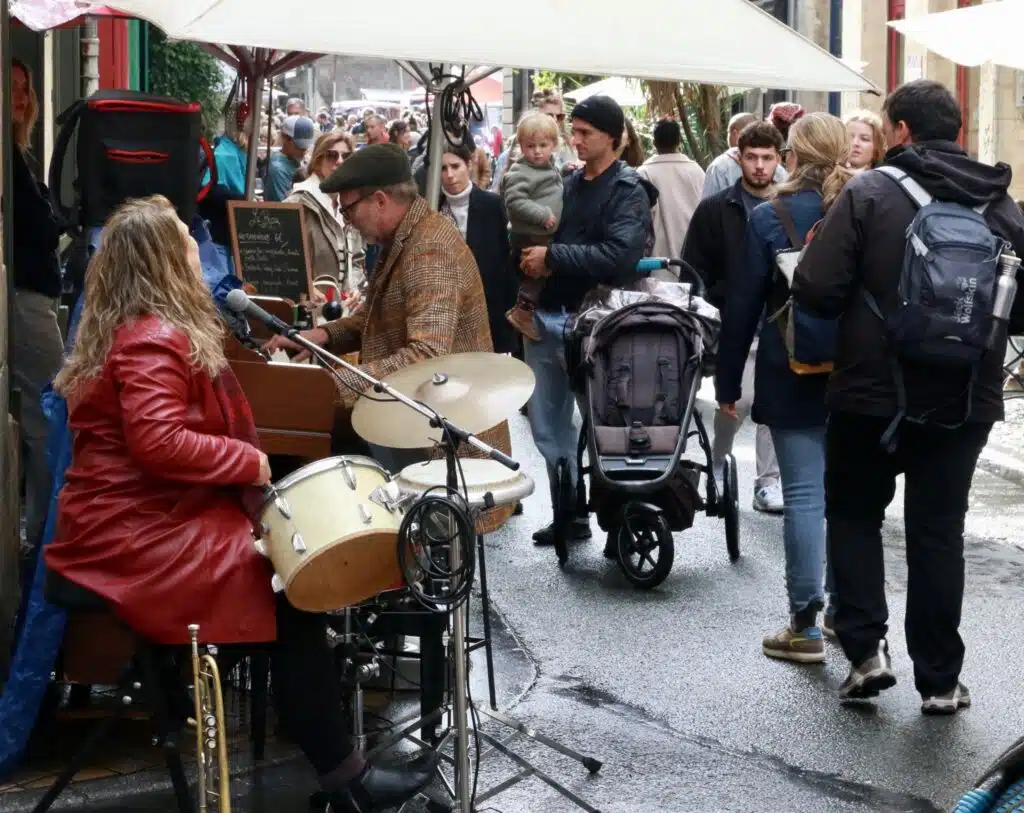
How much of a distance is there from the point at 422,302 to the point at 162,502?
1.43 m

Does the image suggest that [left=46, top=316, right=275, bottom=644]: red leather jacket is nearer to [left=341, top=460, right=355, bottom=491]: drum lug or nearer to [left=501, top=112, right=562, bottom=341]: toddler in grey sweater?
[left=341, top=460, right=355, bottom=491]: drum lug

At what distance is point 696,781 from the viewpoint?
20.0ft

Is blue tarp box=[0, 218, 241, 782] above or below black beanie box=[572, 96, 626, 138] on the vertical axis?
below

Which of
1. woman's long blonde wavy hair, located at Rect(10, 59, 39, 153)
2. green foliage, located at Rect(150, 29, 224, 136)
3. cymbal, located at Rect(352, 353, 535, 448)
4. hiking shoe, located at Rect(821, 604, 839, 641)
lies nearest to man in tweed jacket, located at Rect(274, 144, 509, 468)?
cymbal, located at Rect(352, 353, 535, 448)

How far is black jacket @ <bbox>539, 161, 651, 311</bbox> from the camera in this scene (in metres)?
9.07

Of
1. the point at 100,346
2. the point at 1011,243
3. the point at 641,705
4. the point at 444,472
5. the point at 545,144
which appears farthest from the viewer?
the point at 545,144

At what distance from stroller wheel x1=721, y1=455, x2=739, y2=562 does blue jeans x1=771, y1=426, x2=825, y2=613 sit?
1.64 meters

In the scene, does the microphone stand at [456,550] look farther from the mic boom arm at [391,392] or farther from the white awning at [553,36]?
the white awning at [553,36]

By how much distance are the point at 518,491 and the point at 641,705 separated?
5.77 feet

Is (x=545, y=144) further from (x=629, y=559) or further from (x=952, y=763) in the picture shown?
(x=952, y=763)

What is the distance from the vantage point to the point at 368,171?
21.0 feet

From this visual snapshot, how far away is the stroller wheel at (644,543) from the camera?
8.79 metres

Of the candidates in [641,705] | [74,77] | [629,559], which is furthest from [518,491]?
[74,77]

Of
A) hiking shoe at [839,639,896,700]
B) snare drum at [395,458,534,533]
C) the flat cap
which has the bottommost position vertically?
hiking shoe at [839,639,896,700]
